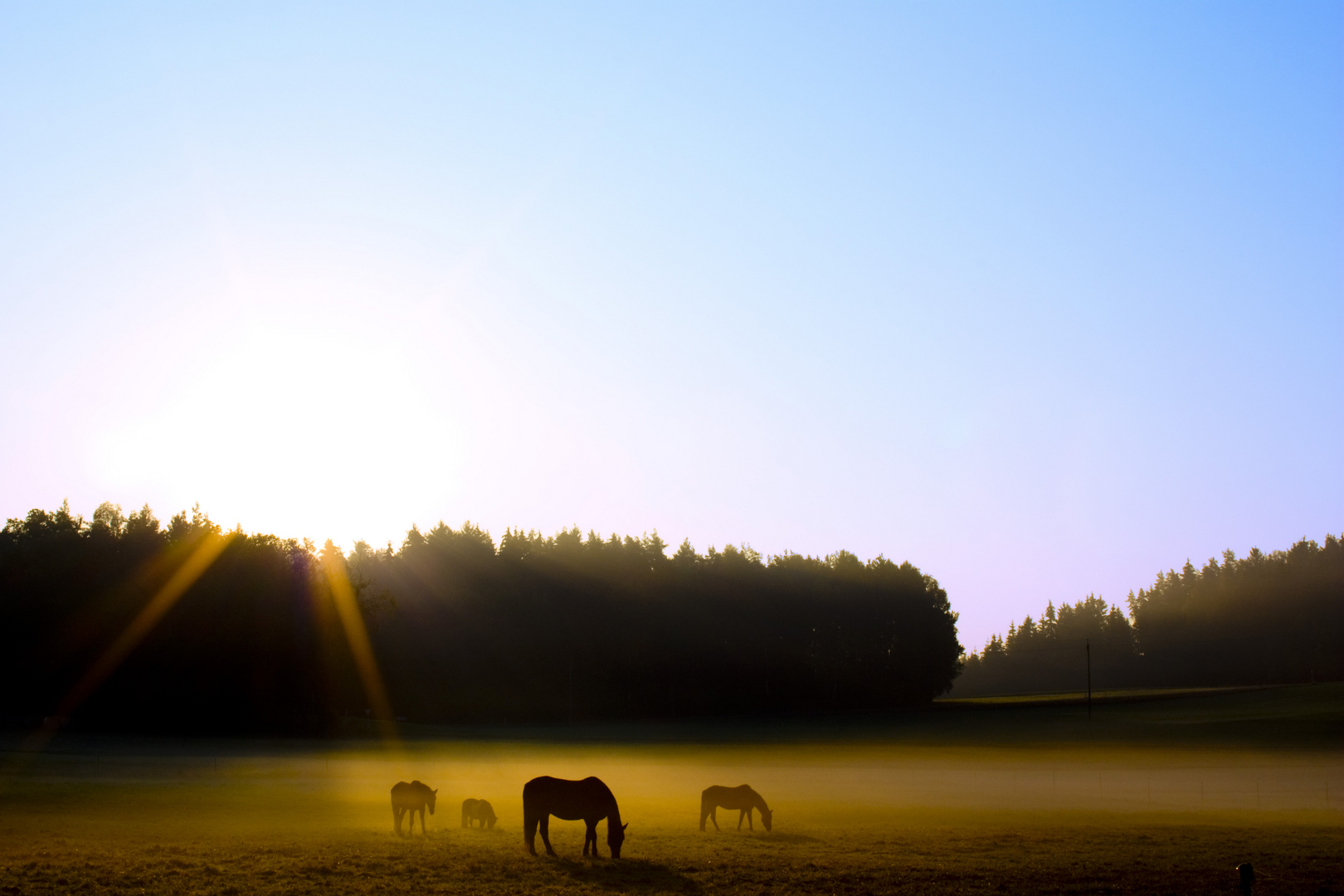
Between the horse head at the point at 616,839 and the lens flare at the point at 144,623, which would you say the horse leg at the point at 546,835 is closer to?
the horse head at the point at 616,839

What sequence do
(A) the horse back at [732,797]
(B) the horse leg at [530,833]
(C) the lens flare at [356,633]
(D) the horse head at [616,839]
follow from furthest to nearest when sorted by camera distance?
(C) the lens flare at [356,633] → (A) the horse back at [732,797] → (B) the horse leg at [530,833] → (D) the horse head at [616,839]

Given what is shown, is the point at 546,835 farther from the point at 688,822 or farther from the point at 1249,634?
the point at 1249,634

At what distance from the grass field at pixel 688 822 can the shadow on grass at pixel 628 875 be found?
0.08 meters

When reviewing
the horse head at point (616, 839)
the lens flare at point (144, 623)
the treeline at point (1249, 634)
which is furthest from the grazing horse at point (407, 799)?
the treeline at point (1249, 634)

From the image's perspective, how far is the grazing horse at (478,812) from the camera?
80.0 ft

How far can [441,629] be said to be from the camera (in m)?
107

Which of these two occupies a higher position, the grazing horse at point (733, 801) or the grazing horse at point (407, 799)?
the grazing horse at point (407, 799)

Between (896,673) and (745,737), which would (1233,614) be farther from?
(745,737)

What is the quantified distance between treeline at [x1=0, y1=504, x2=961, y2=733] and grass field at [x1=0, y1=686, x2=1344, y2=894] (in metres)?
10.2

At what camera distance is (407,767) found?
4875 cm

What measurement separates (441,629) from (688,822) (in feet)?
274

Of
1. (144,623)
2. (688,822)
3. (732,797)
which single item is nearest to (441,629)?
(144,623)

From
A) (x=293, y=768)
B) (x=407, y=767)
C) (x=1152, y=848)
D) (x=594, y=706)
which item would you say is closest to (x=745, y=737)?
(x=594, y=706)

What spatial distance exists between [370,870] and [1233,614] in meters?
179
